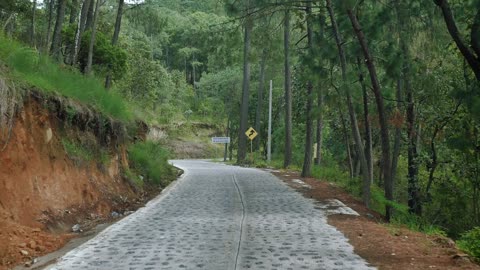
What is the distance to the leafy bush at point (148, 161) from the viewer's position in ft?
59.5

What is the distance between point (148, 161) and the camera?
62.4 ft

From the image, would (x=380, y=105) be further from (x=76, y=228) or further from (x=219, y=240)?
(x=76, y=228)

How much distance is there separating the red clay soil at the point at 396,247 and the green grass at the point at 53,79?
6.58 meters

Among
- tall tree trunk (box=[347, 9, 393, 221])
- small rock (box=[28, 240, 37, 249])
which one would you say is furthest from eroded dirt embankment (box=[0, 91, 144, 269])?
tall tree trunk (box=[347, 9, 393, 221])

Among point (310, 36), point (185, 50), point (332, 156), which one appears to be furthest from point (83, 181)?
point (185, 50)

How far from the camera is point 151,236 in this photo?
9.45 m

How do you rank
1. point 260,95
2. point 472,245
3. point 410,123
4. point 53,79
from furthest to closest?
point 260,95 → point 410,123 → point 53,79 → point 472,245

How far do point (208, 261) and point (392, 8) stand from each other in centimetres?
825

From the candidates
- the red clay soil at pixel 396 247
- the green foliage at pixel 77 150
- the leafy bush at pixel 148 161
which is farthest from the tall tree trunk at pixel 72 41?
the red clay soil at pixel 396 247

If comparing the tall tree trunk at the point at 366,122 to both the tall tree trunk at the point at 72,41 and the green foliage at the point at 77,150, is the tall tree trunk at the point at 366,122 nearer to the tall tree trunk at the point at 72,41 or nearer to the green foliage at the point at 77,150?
the green foliage at the point at 77,150

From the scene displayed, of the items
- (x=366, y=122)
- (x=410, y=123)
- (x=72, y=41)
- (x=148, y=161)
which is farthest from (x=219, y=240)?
(x=72, y=41)

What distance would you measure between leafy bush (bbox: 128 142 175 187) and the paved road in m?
3.35

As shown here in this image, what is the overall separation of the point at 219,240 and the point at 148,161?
10.3 meters

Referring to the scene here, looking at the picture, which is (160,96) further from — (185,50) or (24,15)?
(24,15)
